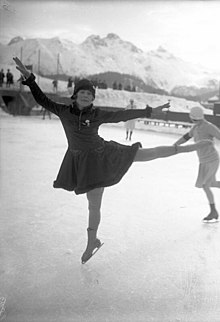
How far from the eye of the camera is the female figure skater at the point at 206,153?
163 cm

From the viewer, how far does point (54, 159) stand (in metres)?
2.57

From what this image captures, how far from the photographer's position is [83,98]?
4.41 ft

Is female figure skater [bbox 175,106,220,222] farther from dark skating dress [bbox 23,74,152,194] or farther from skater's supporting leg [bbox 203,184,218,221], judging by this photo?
dark skating dress [bbox 23,74,152,194]

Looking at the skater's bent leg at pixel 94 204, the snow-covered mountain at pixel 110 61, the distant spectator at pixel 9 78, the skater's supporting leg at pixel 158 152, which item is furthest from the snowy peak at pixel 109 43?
the skater's bent leg at pixel 94 204

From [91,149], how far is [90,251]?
1.73ft

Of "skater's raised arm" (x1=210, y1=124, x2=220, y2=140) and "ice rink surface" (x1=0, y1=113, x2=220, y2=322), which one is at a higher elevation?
"skater's raised arm" (x1=210, y1=124, x2=220, y2=140)

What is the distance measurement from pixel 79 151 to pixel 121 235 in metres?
0.64

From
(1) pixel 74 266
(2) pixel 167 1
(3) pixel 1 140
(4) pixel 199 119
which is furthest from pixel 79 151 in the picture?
(3) pixel 1 140

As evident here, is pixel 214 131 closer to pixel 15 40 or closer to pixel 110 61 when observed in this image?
pixel 110 61

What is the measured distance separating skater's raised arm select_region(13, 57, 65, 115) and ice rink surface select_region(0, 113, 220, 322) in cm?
30

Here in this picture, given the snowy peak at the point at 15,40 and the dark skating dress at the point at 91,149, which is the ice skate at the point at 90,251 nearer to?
the dark skating dress at the point at 91,149

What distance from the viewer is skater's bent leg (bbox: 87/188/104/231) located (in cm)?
148

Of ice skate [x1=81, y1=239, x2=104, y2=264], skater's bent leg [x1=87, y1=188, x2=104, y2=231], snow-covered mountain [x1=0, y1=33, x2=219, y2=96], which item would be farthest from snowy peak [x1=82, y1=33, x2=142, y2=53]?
ice skate [x1=81, y1=239, x2=104, y2=264]

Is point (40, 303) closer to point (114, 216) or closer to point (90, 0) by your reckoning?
point (114, 216)
